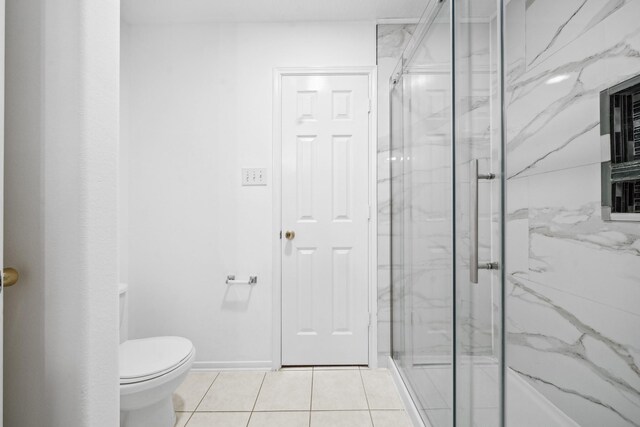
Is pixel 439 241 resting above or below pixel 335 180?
below

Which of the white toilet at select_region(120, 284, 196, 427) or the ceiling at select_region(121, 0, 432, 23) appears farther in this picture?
the ceiling at select_region(121, 0, 432, 23)

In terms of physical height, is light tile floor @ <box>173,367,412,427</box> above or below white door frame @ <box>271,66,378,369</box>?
below

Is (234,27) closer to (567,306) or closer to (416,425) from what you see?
(567,306)

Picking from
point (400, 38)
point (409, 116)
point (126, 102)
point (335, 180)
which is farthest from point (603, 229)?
point (126, 102)

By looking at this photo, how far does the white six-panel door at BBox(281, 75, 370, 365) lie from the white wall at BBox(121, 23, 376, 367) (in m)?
0.14

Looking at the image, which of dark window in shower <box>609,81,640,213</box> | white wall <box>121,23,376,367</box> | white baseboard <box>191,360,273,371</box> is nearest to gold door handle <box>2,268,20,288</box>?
dark window in shower <box>609,81,640,213</box>

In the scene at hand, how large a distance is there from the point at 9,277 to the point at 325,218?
1.75m

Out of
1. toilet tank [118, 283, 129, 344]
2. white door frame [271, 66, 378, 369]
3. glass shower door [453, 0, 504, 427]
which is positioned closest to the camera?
glass shower door [453, 0, 504, 427]

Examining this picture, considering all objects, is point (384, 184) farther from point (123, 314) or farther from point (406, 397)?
point (123, 314)

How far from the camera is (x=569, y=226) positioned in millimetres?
889

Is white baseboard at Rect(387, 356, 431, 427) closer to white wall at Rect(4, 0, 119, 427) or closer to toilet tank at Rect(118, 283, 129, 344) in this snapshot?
white wall at Rect(4, 0, 119, 427)

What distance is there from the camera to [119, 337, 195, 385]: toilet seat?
1.50 m

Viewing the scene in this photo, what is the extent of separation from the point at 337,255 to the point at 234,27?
1714 millimetres

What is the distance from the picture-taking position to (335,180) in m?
2.34
